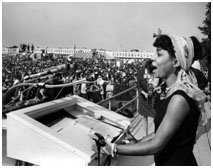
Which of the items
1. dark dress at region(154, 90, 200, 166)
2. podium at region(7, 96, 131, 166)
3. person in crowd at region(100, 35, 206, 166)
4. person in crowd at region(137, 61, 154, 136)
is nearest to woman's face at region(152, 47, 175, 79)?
person in crowd at region(100, 35, 206, 166)

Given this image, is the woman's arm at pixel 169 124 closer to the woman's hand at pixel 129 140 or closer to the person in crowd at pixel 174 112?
the person in crowd at pixel 174 112

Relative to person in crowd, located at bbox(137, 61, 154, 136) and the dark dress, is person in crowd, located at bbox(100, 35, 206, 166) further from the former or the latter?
person in crowd, located at bbox(137, 61, 154, 136)

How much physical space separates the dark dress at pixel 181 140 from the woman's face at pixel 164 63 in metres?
0.13

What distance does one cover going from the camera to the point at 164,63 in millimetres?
1030

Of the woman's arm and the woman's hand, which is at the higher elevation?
the woman's arm

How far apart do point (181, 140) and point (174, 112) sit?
196mm

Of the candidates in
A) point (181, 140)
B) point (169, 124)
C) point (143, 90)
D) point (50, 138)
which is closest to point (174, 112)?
point (169, 124)

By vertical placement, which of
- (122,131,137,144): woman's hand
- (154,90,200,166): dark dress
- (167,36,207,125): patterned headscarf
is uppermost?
(167,36,207,125): patterned headscarf

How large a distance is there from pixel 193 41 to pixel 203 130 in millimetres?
2406

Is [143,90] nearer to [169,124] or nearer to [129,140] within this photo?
[129,140]

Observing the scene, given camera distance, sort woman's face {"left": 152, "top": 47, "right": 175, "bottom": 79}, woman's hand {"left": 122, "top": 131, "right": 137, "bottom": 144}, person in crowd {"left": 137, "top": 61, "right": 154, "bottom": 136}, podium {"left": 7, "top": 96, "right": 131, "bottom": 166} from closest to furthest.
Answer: woman's face {"left": 152, "top": 47, "right": 175, "bottom": 79} < podium {"left": 7, "top": 96, "right": 131, "bottom": 166} < woman's hand {"left": 122, "top": 131, "right": 137, "bottom": 144} < person in crowd {"left": 137, "top": 61, "right": 154, "bottom": 136}

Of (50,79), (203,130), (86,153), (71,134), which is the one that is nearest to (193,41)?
(86,153)

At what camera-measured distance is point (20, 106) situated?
1.71m

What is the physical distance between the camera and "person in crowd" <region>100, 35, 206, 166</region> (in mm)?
929
